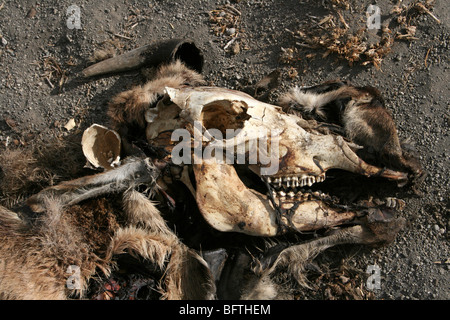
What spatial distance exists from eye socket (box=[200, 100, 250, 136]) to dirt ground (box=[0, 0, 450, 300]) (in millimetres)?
905

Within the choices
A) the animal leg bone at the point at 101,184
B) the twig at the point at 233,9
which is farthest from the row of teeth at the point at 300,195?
the twig at the point at 233,9

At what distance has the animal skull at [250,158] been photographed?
2948 millimetres

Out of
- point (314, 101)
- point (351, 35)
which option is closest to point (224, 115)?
point (314, 101)

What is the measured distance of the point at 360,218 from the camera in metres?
3.31

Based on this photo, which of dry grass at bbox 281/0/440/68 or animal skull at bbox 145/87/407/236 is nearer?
animal skull at bbox 145/87/407/236

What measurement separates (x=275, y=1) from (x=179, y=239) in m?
2.67

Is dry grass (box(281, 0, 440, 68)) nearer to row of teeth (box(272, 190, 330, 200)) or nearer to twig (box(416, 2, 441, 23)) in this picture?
twig (box(416, 2, 441, 23))

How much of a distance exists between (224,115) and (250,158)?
16.8 inches

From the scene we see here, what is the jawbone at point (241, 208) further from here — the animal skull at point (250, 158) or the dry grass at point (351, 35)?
the dry grass at point (351, 35)

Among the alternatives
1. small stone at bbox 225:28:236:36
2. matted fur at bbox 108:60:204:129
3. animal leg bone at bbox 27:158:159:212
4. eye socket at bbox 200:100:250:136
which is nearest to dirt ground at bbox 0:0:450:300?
small stone at bbox 225:28:236:36

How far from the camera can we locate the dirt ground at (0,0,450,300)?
11.5ft

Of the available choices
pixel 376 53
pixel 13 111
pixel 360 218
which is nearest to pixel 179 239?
pixel 360 218

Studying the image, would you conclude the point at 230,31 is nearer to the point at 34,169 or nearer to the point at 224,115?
the point at 224,115

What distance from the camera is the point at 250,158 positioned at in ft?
10.1
